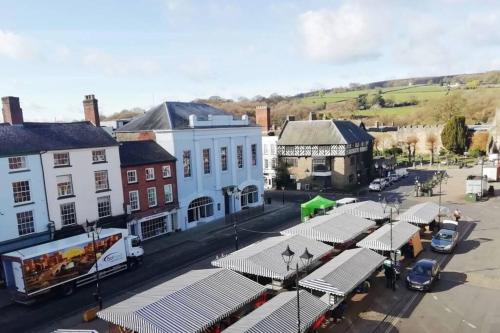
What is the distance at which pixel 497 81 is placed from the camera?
454 feet

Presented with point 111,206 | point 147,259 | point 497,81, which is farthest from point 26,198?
point 497,81

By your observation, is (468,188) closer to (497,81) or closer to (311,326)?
(311,326)

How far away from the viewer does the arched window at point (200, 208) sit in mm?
36875

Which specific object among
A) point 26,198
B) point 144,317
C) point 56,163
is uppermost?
point 56,163

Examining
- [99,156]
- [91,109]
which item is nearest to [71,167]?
[99,156]

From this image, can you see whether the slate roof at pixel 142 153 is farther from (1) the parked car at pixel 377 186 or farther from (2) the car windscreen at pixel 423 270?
(1) the parked car at pixel 377 186

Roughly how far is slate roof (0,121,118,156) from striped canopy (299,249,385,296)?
1928cm

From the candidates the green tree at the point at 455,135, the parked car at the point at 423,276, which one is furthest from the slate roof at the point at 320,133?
the parked car at the point at 423,276

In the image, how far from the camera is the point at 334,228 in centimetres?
2583

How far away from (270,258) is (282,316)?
5791mm

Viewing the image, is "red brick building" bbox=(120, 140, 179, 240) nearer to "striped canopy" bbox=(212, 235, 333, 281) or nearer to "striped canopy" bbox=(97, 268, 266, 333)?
"striped canopy" bbox=(212, 235, 333, 281)

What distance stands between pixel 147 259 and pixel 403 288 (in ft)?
55.3

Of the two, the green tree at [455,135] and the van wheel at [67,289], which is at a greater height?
the green tree at [455,135]

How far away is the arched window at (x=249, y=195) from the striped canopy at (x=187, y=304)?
2447cm
